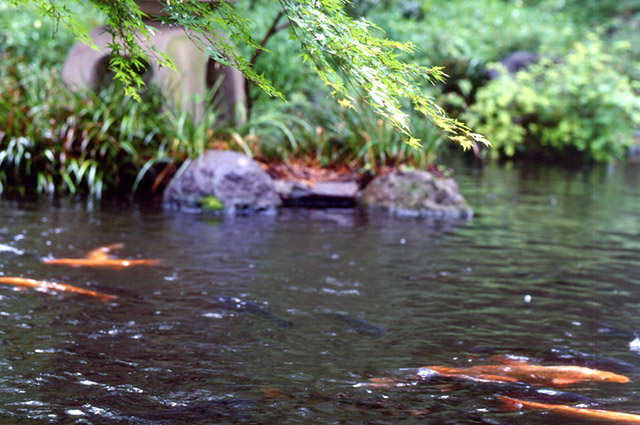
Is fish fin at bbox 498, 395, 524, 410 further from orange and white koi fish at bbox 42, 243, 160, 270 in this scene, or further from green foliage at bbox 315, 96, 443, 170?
green foliage at bbox 315, 96, 443, 170

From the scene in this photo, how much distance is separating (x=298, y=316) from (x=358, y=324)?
1.29ft

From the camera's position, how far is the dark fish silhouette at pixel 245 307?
4414 millimetres

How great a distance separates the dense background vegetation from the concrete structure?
9.5 inches

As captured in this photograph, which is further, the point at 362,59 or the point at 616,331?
the point at 616,331

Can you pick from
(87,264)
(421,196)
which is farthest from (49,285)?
(421,196)

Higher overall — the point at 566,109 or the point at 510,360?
the point at 566,109

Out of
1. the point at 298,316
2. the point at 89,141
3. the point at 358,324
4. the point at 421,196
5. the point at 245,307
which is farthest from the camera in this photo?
the point at 421,196

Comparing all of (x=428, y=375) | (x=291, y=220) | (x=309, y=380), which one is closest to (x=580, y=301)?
(x=428, y=375)

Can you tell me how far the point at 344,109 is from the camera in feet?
31.8

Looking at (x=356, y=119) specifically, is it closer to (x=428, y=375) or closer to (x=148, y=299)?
(x=148, y=299)

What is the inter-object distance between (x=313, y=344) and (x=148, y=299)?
1.33 m

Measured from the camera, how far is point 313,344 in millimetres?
3992

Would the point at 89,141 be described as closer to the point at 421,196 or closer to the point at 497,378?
the point at 421,196

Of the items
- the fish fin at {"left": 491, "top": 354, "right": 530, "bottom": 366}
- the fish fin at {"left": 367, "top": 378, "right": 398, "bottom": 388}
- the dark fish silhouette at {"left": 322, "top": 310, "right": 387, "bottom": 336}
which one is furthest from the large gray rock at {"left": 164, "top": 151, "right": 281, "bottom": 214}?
the fish fin at {"left": 367, "top": 378, "right": 398, "bottom": 388}
